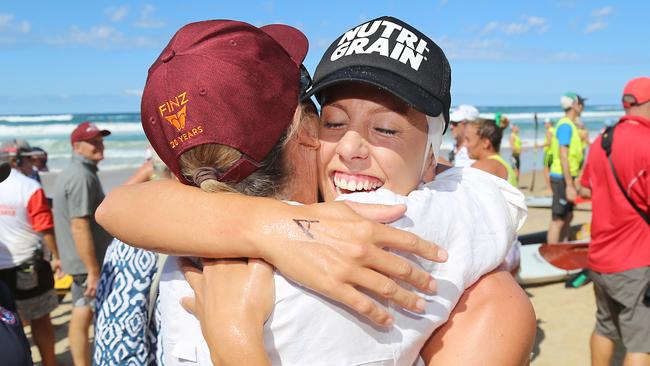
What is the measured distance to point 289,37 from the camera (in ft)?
4.90

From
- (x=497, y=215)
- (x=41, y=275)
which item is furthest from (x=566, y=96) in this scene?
(x=497, y=215)

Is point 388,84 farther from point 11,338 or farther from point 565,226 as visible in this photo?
point 565,226

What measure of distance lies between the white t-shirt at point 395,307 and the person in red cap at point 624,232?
3.52 m

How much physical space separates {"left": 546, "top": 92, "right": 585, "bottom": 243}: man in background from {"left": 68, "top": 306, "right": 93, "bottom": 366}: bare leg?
7.10 m

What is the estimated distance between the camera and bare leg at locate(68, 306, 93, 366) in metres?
5.61

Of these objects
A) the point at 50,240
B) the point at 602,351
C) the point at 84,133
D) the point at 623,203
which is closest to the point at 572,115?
the point at 623,203

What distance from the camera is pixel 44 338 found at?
19.3 feet

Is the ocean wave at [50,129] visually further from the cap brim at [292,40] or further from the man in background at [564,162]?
the cap brim at [292,40]

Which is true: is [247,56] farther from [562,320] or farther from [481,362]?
[562,320]

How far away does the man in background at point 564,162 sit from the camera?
29.8 feet

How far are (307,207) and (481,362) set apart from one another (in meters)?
0.56

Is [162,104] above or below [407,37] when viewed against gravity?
below

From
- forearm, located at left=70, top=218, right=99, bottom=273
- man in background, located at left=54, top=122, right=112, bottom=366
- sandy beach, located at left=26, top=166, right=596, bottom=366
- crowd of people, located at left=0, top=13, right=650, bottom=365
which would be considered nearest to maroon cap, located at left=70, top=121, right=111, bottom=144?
man in background, located at left=54, top=122, right=112, bottom=366

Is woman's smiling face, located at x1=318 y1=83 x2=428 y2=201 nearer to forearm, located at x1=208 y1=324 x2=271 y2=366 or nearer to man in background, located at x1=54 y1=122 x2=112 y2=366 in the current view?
forearm, located at x1=208 y1=324 x2=271 y2=366
